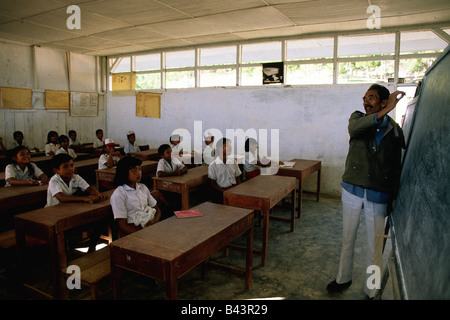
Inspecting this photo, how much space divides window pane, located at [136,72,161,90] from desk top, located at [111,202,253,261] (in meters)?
5.57

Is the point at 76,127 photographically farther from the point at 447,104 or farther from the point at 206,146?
the point at 447,104

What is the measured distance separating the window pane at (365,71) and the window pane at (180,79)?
10.3 feet

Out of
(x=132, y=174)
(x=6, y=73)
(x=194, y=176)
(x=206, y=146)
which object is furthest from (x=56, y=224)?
(x=6, y=73)

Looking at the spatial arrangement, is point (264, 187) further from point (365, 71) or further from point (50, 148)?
point (50, 148)

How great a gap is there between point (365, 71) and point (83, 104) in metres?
6.37

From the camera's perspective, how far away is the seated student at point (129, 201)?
2494 millimetres

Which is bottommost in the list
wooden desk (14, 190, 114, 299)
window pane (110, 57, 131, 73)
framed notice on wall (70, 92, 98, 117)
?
wooden desk (14, 190, 114, 299)

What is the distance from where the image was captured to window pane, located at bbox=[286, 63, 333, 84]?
5766mm

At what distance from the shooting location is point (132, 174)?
2.61 metres

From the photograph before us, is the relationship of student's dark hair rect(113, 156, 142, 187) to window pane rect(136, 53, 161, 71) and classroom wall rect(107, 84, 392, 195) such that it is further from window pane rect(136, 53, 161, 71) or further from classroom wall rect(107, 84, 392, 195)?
window pane rect(136, 53, 161, 71)

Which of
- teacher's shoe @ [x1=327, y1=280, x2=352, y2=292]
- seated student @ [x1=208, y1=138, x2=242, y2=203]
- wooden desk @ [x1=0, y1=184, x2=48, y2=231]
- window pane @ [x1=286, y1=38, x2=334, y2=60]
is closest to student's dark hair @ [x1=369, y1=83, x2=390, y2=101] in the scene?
teacher's shoe @ [x1=327, y1=280, x2=352, y2=292]

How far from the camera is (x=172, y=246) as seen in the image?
1.86m

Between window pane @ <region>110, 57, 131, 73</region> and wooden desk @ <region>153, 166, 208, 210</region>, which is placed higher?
window pane @ <region>110, 57, 131, 73</region>

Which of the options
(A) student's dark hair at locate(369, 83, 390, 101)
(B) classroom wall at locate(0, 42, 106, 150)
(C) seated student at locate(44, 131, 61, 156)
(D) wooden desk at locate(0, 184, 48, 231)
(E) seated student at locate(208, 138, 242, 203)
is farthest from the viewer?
(B) classroom wall at locate(0, 42, 106, 150)
